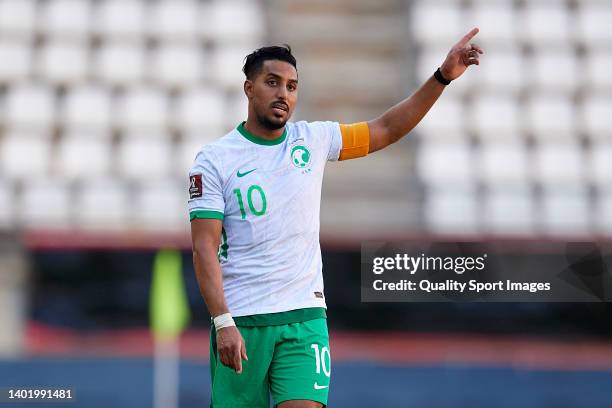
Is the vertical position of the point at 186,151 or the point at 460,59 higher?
the point at 186,151

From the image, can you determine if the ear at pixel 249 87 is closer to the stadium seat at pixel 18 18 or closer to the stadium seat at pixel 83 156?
the stadium seat at pixel 83 156

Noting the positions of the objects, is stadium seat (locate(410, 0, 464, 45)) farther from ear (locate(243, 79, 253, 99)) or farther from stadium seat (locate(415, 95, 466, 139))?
ear (locate(243, 79, 253, 99))

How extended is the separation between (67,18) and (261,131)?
1248 centimetres

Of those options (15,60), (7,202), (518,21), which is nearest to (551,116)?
(518,21)

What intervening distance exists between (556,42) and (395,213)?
18.3 ft

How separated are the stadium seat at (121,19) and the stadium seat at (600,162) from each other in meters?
6.85

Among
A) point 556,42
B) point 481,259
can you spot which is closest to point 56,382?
point 481,259

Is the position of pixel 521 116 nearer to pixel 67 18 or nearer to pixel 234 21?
pixel 234 21

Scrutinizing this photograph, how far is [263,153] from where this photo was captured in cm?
362

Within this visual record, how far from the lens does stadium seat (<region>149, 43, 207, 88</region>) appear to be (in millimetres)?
14594

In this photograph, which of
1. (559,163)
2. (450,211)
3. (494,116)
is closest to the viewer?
(450,211)

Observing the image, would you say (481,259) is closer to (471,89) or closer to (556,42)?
(471,89)

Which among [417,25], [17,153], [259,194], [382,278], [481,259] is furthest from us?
[417,25]

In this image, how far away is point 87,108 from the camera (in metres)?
13.9
